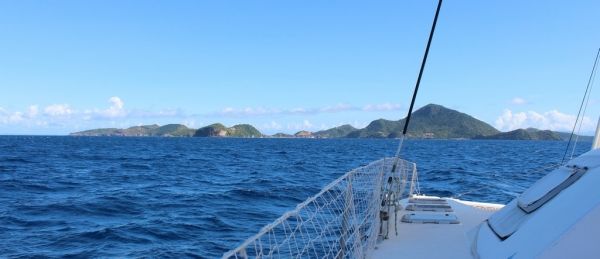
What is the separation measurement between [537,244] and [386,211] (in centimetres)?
276

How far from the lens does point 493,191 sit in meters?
16.9

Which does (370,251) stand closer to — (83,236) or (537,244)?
(537,244)

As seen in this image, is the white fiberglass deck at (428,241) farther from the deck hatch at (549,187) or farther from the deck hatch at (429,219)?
the deck hatch at (549,187)

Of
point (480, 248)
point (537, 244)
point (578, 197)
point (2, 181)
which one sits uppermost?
point (578, 197)

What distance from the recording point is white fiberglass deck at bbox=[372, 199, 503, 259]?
5367 mm

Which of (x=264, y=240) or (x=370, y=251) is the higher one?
(x=370, y=251)

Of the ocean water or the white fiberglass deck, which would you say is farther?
the ocean water

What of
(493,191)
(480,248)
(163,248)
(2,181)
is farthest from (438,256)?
(2,181)

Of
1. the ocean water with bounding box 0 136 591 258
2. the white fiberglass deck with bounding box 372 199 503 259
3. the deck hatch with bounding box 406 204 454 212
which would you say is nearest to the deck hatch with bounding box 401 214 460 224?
the white fiberglass deck with bounding box 372 199 503 259

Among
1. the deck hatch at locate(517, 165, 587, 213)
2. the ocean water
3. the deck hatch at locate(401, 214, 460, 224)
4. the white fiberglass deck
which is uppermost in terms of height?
the deck hatch at locate(517, 165, 587, 213)

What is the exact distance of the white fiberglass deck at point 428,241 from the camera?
5367 mm

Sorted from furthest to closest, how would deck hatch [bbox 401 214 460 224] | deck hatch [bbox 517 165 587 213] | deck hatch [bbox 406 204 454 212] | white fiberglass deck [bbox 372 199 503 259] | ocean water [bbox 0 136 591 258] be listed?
ocean water [bbox 0 136 591 258], deck hatch [bbox 406 204 454 212], deck hatch [bbox 401 214 460 224], white fiberglass deck [bbox 372 199 503 259], deck hatch [bbox 517 165 587 213]

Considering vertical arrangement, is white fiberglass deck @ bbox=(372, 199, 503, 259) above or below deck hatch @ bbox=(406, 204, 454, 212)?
below

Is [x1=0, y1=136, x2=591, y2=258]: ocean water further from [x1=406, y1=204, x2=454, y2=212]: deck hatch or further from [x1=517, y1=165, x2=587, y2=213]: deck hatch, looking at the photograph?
[x1=517, y1=165, x2=587, y2=213]: deck hatch
